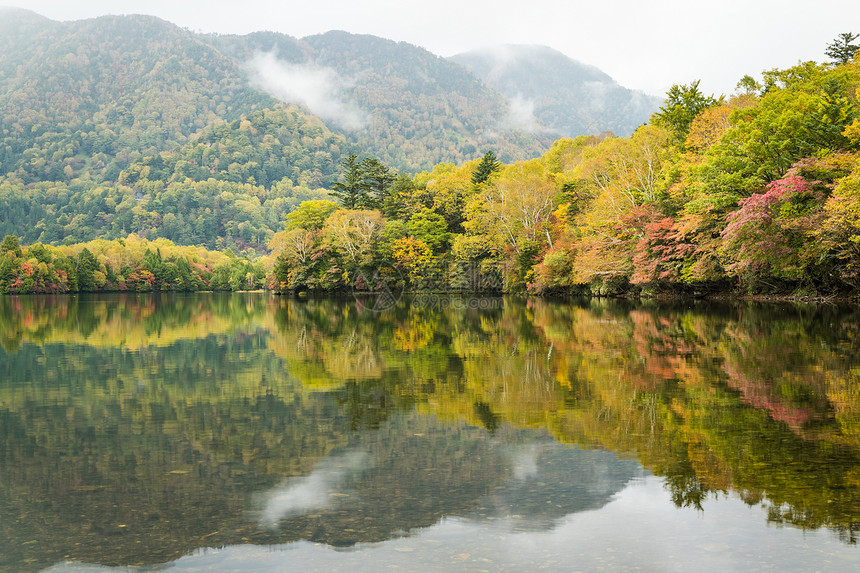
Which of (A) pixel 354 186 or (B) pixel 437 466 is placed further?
(A) pixel 354 186

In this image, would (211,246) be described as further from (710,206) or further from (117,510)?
(117,510)

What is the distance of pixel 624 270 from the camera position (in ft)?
138

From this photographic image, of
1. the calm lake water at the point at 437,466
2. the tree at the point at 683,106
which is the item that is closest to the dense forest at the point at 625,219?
the tree at the point at 683,106

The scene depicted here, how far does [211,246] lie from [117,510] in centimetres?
17313

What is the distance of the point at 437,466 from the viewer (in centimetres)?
593

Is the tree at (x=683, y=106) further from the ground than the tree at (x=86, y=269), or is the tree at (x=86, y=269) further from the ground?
the tree at (x=683, y=106)

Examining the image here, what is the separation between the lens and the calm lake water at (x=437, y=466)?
4.25m

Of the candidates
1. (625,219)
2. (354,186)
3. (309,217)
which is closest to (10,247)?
(309,217)

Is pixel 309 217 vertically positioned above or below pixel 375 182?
below

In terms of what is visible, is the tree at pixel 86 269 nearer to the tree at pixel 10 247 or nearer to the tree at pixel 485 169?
the tree at pixel 10 247

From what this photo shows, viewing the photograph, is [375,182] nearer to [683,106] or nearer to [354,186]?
[354,186]

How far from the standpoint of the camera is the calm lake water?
425 cm

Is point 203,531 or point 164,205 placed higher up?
point 164,205

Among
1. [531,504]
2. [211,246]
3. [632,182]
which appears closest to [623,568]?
[531,504]
